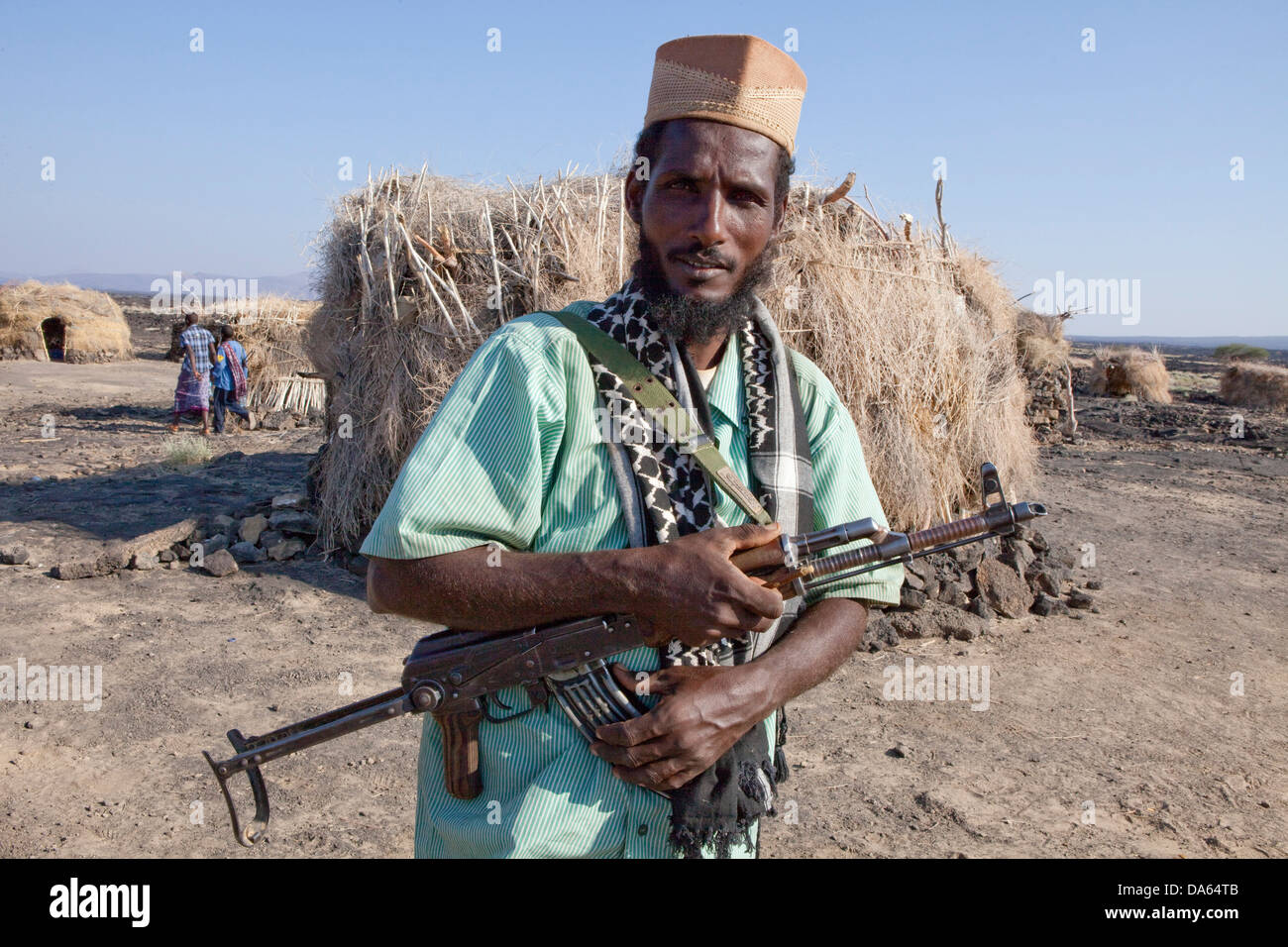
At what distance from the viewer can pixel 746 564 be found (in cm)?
169

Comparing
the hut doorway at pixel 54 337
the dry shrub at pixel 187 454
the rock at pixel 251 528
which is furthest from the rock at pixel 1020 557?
the hut doorway at pixel 54 337

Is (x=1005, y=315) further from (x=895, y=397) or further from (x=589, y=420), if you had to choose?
(x=589, y=420)

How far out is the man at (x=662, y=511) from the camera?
163cm

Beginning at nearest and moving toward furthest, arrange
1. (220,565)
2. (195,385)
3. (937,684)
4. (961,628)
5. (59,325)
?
1. (937,684)
2. (961,628)
3. (220,565)
4. (195,385)
5. (59,325)

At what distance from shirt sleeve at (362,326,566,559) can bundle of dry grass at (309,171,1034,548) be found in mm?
5317

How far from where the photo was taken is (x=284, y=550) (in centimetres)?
806

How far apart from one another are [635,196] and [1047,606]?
6399 millimetres

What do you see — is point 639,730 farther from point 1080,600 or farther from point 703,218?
point 1080,600

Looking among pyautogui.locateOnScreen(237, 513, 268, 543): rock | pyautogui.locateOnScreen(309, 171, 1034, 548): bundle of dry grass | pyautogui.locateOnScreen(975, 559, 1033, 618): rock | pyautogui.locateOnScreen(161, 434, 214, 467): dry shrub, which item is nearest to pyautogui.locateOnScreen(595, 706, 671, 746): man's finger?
pyautogui.locateOnScreen(309, 171, 1034, 548): bundle of dry grass

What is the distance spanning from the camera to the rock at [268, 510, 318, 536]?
327 inches

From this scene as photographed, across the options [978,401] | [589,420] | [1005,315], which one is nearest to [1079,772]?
[978,401]

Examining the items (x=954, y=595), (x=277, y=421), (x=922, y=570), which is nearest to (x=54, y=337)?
(x=277, y=421)

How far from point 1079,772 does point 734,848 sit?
147 inches

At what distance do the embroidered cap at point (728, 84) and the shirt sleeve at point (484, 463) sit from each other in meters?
0.63
